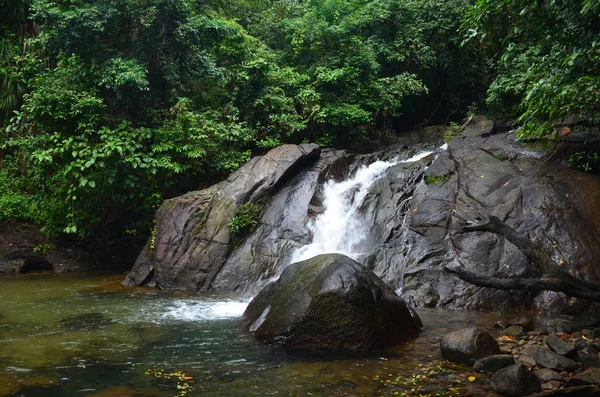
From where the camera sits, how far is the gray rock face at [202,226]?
1180 cm

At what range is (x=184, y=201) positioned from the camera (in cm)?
1295

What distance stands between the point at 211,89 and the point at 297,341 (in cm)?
1137

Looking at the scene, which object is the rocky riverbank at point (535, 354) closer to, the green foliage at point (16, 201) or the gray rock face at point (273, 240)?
→ the gray rock face at point (273, 240)

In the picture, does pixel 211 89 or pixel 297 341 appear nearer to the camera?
pixel 297 341

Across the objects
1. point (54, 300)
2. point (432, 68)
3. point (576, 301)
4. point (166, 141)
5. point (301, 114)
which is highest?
point (432, 68)

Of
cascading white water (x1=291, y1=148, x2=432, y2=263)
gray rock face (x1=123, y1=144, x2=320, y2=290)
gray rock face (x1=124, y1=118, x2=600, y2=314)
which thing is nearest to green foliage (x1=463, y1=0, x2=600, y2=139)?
gray rock face (x1=124, y1=118, x2=600, y2=314)

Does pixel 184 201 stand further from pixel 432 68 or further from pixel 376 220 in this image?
pixel 432 68

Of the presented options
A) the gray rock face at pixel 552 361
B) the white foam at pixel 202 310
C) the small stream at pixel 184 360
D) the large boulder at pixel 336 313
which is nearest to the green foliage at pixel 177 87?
the white foam at pixel 202 310

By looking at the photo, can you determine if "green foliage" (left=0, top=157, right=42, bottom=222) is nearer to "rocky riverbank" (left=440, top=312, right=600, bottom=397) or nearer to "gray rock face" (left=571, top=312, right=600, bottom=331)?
"rocky riverbank" (left=440, top=312, right=600, bottom=397)

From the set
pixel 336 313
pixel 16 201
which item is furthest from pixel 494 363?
pixel 16 201

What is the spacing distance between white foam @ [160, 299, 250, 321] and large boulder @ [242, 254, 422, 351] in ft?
5.00

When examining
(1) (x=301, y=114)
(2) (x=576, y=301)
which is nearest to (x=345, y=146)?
(1) (x=301, y=114)

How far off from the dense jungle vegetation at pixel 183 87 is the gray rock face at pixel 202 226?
3.69 feet

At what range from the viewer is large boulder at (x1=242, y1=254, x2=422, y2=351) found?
667 centimetres
